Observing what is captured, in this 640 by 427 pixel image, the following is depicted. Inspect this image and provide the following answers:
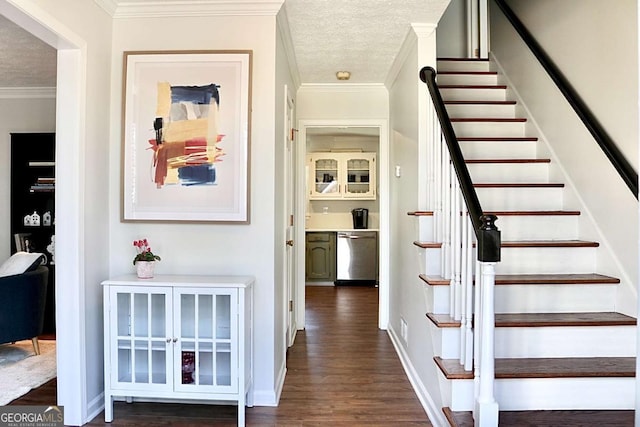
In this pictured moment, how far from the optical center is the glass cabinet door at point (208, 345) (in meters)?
2.19

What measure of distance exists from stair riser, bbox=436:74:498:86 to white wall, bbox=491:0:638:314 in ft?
1.67

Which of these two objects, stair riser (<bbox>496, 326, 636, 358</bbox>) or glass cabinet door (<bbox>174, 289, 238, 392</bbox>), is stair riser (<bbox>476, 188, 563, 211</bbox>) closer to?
stair riser (<bbox>496, 326, 636, 358</bbox>)

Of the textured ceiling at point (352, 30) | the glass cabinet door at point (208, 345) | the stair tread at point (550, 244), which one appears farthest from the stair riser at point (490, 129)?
the glass cabinet door at point (208, 345)

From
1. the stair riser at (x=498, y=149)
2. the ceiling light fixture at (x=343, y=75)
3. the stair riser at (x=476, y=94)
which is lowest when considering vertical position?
the stair riser at (x=498, y=149)

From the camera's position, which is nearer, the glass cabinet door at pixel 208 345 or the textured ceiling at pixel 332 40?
the glass cabinet door at pixel 208 345

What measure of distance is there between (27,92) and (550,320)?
5.27 meters

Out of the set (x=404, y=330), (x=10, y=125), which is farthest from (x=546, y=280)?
(x=10, y=125)

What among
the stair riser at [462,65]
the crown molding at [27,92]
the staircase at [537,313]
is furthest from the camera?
the crown molding at [27,92]

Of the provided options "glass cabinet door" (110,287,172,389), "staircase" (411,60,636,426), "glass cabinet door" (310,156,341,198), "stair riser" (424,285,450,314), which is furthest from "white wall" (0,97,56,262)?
"stair riser" (424,285,450,314)

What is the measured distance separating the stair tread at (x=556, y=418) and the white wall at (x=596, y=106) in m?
0.58

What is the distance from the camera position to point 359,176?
22.6ft

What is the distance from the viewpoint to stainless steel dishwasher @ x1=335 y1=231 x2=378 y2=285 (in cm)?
647

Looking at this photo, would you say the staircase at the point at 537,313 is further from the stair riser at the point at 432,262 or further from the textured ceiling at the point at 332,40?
the textured ceiling at the point at 332,40

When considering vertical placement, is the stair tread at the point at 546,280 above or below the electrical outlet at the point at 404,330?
above
